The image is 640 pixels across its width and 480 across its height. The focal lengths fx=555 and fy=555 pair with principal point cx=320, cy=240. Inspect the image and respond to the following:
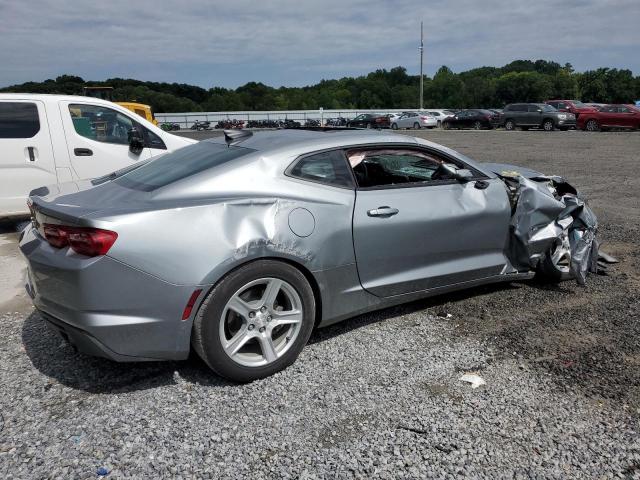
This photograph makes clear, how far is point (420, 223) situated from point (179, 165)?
1.77 m

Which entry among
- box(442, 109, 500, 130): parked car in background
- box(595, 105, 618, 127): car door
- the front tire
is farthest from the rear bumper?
box(442, 109, 500, 130): parked car in background

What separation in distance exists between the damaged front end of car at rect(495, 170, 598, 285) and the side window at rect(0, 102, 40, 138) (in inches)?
237

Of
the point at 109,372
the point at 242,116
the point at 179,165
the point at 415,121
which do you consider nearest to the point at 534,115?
the point at 415,121

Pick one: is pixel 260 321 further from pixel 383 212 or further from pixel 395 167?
pixel 395 167

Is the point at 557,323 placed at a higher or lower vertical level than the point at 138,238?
lower

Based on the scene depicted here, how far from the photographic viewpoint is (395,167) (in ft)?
15.2

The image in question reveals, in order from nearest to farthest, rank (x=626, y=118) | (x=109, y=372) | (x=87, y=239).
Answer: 1. (x=87, y=239)
2. (x=109, y=372)
3. (x=626, y=118)

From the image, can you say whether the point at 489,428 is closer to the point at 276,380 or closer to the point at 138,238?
the point at 276,380

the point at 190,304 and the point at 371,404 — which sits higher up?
the point at 190,304

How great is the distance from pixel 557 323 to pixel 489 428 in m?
1.63

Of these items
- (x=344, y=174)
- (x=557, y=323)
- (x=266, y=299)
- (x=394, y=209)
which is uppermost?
(x=344, y=174)

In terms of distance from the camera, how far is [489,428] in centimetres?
295

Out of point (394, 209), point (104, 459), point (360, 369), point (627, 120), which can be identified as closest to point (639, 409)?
point (360, 369)

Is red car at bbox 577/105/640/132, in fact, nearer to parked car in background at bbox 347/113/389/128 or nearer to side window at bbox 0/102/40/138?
parked car in background at bbox 347/113/389/128
